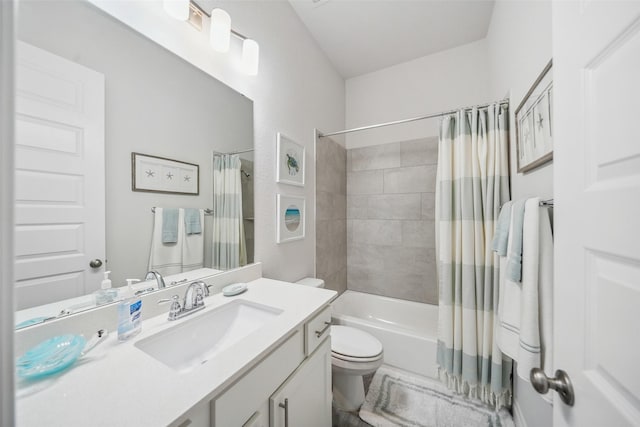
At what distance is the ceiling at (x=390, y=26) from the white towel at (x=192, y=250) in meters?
1.76

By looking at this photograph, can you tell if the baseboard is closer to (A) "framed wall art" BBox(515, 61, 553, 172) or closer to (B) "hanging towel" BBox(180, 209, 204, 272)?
(A) "framed wall art" BBox(515, 61, 553, 172)

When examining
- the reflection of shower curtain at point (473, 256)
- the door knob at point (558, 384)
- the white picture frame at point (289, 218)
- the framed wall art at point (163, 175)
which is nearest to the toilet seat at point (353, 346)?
the reflection of shower curtain at point (473, 256)

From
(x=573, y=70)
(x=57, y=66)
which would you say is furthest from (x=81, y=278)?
(x=573, y=70)

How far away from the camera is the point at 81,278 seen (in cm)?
74

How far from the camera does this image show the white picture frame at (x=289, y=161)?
1.56 meters

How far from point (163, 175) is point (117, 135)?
20cm

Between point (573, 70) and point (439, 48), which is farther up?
point (439, 48)

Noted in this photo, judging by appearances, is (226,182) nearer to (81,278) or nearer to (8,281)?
(81,278)

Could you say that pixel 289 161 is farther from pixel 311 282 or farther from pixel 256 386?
pixel 256 386

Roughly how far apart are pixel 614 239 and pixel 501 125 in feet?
4.43

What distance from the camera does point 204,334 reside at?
0.91m

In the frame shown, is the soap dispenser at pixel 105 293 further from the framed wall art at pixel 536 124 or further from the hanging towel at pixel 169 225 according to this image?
the framed wall art at pixel 536 124

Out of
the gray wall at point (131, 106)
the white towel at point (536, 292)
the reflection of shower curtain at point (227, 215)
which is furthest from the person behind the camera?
the reflection of shower curtain at point (227, 215)

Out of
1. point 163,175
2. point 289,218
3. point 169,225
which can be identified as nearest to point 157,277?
point 169,225
